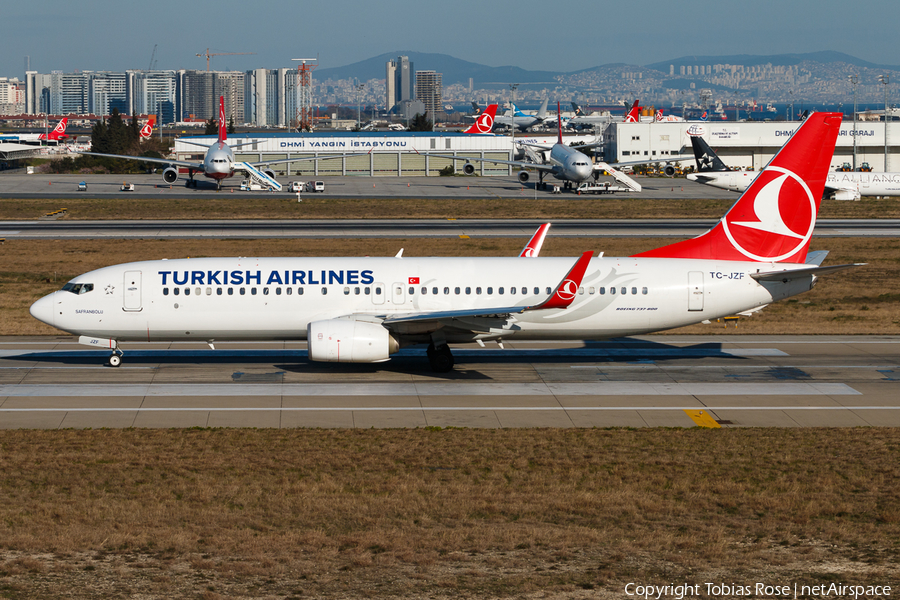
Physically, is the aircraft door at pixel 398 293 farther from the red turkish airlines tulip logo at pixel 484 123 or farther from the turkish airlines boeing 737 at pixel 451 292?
the red turkish airlines tulip logo at pixel 484 123

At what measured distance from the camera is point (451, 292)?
32.3 m

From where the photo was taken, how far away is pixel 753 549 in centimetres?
1614

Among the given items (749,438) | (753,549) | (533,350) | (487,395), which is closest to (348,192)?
(533,350)

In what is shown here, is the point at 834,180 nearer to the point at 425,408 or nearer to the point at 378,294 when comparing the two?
the point at 378,294

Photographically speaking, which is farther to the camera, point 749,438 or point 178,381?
point 178,381

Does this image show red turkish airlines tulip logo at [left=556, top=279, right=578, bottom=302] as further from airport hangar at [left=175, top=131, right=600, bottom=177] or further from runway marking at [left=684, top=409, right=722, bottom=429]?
airport hangar at [left=175, top=131, right=600, bottom=177]

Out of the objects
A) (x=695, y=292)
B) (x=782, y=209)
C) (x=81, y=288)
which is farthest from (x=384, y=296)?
(x=782, y=209)

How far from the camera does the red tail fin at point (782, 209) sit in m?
33.4

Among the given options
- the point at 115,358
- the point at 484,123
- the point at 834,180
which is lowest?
the point at 115,358

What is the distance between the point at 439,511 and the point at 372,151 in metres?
122

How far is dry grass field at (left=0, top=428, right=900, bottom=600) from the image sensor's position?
579 inches

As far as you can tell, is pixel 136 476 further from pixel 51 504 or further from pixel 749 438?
pixel 749 438

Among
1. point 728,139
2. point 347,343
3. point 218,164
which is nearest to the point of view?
point 347,343

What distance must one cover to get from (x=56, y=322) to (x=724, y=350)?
83.5 ft
